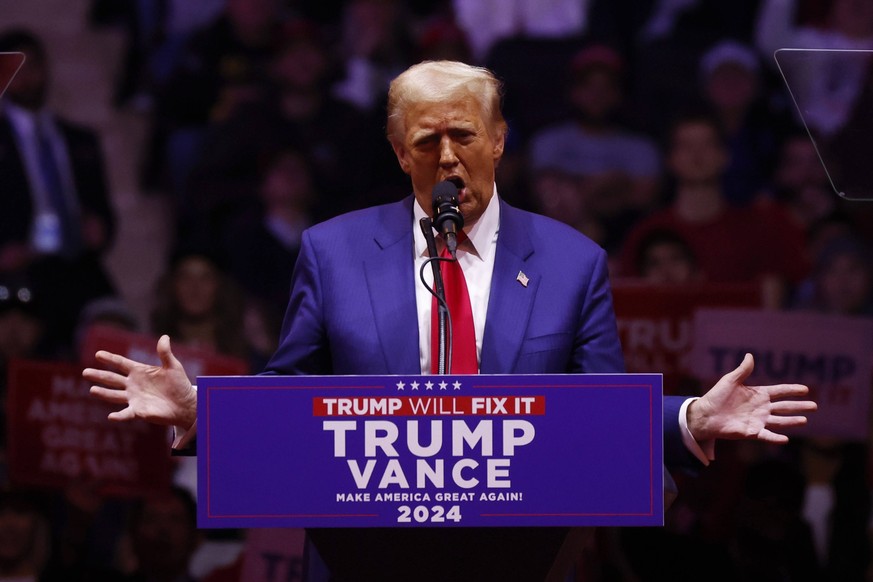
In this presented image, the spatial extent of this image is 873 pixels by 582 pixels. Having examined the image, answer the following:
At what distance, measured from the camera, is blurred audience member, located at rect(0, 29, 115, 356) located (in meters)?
5.98

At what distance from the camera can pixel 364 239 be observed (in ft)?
8.59

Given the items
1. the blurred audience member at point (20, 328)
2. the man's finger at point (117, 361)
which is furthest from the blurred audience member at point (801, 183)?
the man's finger at point (117, 361)

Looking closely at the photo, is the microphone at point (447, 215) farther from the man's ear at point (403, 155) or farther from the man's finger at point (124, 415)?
the man's finger at point (124, 415)

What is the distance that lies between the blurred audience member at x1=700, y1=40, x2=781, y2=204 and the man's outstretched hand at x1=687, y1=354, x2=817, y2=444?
403cm

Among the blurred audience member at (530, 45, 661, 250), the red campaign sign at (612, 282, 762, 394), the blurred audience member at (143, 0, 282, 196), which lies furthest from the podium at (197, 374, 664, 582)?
the blurred audience member at (143, 0, 282, 196)

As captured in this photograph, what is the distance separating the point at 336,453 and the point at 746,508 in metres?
3.17

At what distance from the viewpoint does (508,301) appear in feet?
8.17

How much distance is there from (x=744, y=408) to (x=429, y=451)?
0.54 m

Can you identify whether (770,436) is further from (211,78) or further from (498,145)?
(211,78)

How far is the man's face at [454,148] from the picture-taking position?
249 centimetres

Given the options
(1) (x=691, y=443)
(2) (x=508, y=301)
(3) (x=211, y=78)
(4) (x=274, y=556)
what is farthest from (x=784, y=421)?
(3) (x=211, y=78)

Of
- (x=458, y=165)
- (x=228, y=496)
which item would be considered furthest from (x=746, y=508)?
(x=228, y=496)

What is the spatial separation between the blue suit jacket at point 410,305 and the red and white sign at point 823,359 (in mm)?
2630

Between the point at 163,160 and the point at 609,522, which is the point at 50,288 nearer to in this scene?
the point at 163,160
